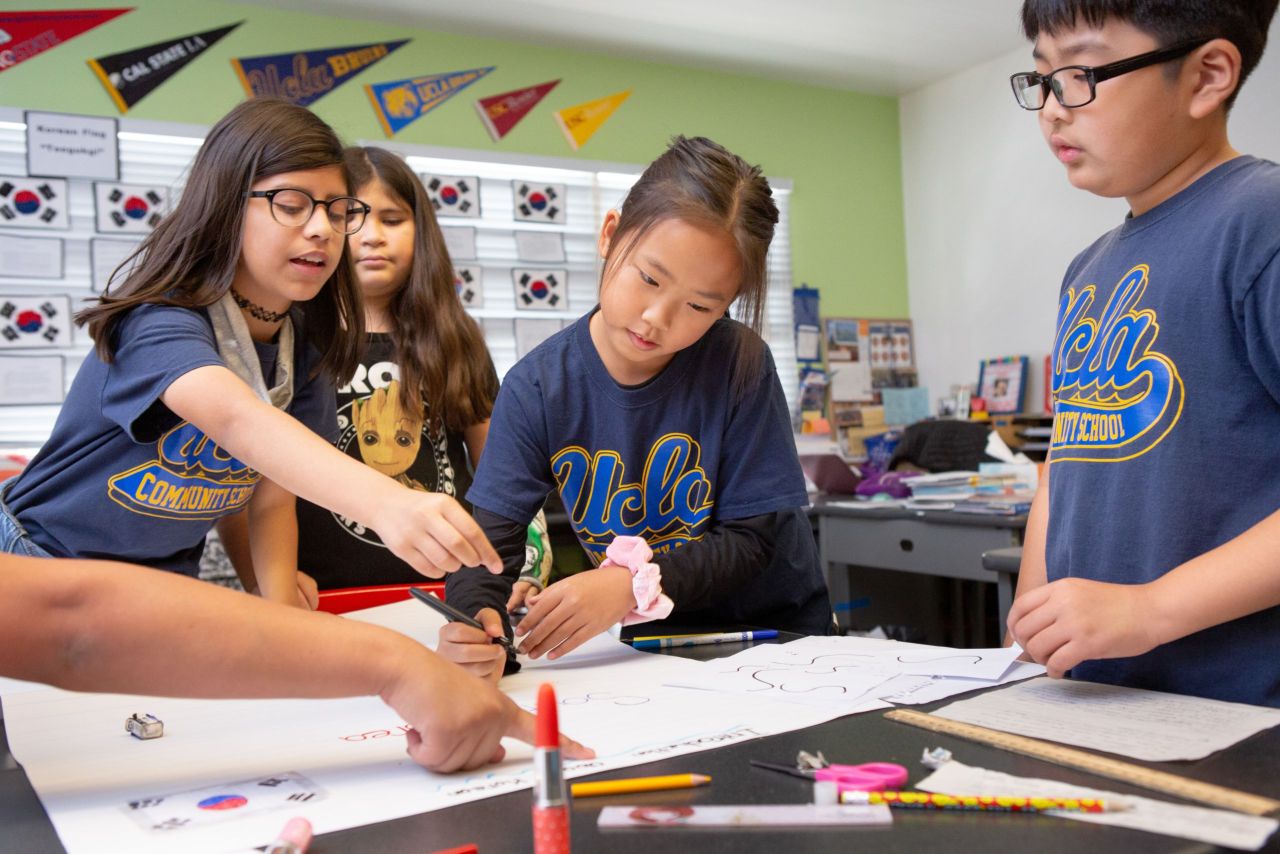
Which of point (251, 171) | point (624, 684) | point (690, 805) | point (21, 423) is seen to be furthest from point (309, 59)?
point (690, 805)

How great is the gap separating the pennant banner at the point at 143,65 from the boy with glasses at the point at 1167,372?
362 cm

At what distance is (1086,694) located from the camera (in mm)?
816

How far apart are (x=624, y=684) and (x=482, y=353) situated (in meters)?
1.08

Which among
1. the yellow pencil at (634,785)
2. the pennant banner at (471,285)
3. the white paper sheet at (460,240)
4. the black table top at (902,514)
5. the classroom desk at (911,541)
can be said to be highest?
the white paper sheet at (460,240)

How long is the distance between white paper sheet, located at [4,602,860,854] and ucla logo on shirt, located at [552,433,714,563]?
0.26 m

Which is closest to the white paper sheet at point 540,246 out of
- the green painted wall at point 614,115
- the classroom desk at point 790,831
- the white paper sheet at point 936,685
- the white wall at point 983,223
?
the green painted wall at point 614,115

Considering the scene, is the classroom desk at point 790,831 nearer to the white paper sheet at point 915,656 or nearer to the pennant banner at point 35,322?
the white paper sheet at point 915,656

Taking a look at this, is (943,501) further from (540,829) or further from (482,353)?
(540,829)

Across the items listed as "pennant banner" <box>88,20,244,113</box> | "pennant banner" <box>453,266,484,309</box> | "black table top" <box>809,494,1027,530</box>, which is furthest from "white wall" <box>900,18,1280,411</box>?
"pennant banner" <box>88,20,244,113</box>

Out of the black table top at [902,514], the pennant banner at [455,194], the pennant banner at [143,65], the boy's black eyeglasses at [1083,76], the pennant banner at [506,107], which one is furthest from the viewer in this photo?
the pennant banner at [506,107]

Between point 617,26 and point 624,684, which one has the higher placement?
point 617,26

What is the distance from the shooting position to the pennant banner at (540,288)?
4523 mm

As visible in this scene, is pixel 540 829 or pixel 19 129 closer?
pixel 540 829

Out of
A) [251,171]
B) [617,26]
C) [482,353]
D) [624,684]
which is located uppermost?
[617,26]
